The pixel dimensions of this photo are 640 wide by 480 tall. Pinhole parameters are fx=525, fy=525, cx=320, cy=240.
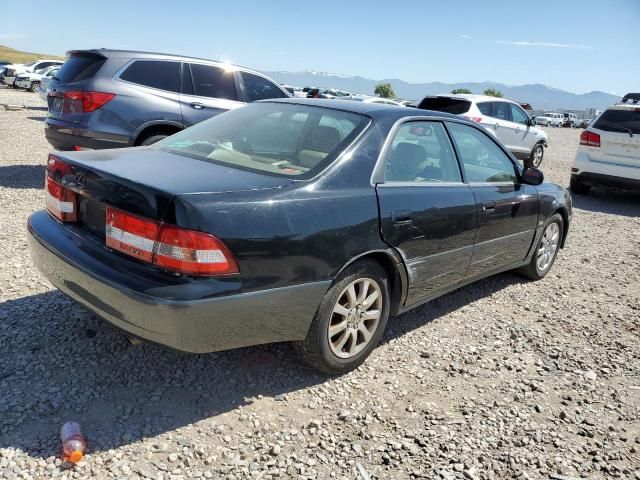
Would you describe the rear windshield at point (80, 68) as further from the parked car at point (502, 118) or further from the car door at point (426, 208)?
the parked car at point (502, 118)

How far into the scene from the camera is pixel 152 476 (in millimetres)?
2238

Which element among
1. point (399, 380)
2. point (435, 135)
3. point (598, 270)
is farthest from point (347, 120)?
point (598, 270)

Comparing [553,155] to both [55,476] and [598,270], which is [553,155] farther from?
[55,476]

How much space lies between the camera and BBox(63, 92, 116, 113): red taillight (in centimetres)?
661

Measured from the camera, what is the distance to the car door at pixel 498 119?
1228 centimetres

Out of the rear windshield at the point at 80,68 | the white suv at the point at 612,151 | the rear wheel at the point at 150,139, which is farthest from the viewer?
the white suv at the point at 612,151

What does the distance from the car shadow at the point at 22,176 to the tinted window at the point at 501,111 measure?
979 cm

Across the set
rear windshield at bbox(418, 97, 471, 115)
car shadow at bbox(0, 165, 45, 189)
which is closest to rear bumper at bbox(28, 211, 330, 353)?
car shadow at bbox(0, 165, 45, 189)

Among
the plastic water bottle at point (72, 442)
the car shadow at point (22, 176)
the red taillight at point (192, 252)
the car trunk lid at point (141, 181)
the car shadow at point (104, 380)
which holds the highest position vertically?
the car trunk lid at point (141, 181)

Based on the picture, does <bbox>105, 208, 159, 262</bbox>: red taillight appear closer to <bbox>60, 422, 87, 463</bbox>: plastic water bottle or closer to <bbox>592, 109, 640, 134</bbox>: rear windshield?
<bbox>60, 422, 87, 463</bbox>: plastic water bottle

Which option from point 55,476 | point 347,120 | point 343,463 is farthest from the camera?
point 347,120

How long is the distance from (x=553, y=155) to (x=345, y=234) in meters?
17.6

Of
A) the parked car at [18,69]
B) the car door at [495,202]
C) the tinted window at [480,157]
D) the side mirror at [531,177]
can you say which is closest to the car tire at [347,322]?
the car door at [495,202]

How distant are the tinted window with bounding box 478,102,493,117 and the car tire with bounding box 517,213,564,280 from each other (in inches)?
295
